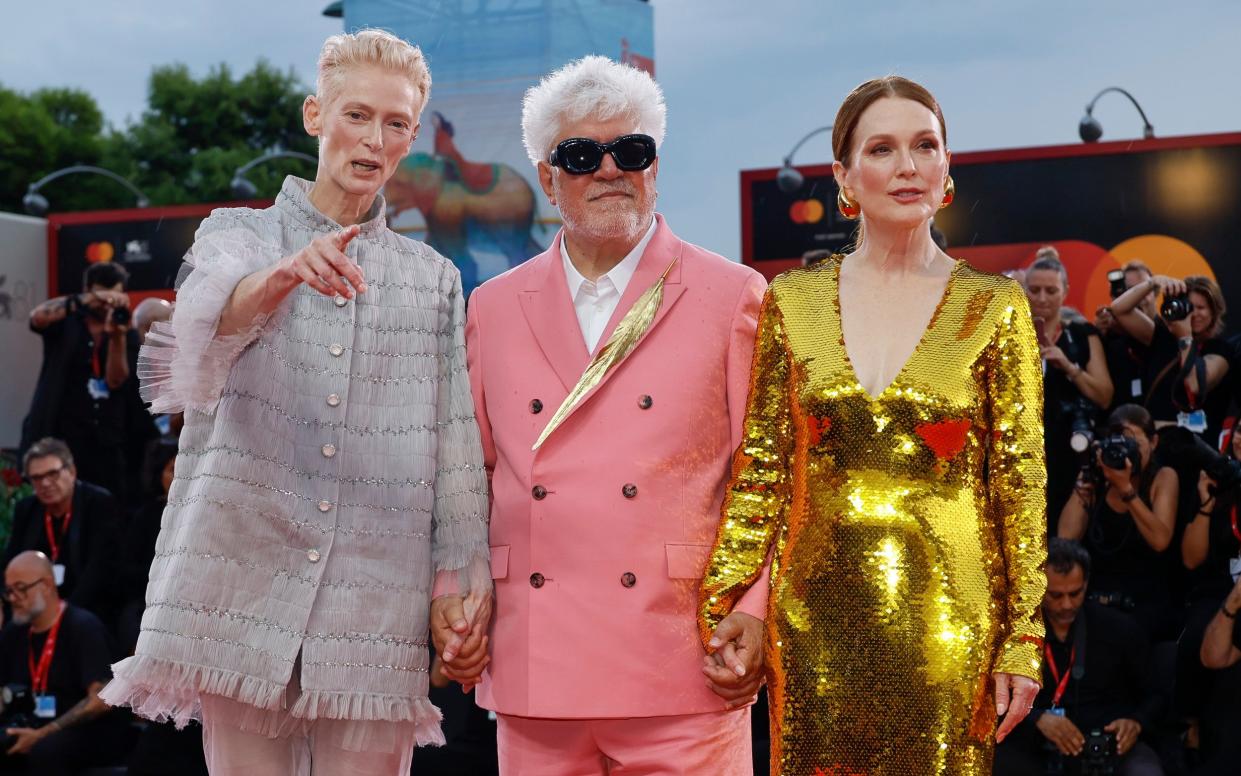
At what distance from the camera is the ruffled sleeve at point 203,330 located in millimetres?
3045

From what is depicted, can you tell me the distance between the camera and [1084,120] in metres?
15.5

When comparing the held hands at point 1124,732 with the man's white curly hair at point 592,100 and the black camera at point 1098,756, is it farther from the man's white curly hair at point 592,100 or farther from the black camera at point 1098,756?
the man's white curly hair at point 592,100

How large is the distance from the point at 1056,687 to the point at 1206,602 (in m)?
0.79

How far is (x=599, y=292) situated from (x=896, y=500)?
2.90 feet

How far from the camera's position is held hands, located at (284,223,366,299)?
2.85 m

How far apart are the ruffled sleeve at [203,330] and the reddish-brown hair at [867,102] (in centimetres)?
121

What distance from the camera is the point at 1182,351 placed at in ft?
24.4

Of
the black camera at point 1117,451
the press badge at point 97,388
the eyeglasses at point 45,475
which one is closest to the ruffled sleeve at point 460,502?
the black camera at point 1117,451

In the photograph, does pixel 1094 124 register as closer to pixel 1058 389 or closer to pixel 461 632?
pixel 1058 389

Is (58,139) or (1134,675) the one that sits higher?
(58,139)

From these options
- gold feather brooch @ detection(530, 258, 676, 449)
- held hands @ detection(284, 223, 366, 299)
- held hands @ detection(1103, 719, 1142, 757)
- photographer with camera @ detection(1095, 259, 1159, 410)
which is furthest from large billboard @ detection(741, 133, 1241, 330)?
held hands @ detection(284, 223, 366, 299)

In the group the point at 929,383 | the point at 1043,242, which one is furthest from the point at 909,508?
the point at 1043,242

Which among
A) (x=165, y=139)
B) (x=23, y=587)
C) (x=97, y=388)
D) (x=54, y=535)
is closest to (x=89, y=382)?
(x=97, y=388)

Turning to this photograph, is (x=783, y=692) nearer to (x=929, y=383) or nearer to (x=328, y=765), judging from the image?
(x=929, y=383)
